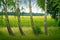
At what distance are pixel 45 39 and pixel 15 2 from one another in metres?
8.01

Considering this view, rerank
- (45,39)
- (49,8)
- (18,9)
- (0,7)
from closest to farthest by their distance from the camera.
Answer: (45,39), (0,7), (18,9), (49,8)

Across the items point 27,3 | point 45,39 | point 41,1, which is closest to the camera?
point 45,39

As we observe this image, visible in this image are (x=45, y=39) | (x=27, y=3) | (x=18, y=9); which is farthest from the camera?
(x=27, y=3)

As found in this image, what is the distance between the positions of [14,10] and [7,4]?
1026mm

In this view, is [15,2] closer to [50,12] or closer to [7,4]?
[7,4]

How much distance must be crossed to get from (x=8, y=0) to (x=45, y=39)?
299 inches

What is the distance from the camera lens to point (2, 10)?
27641 millimetres

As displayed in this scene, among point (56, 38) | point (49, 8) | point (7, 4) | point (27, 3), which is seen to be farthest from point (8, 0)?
point (49, 8)

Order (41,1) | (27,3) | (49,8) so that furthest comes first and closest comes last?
(49,8) < (41,1) < (27,3)

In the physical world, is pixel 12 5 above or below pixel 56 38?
above

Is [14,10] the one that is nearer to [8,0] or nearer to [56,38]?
[8,0]

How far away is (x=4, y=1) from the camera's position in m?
27.3

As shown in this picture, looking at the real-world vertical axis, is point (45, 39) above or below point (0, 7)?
below

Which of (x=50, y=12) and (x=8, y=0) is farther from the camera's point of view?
(x=50, y=12)
